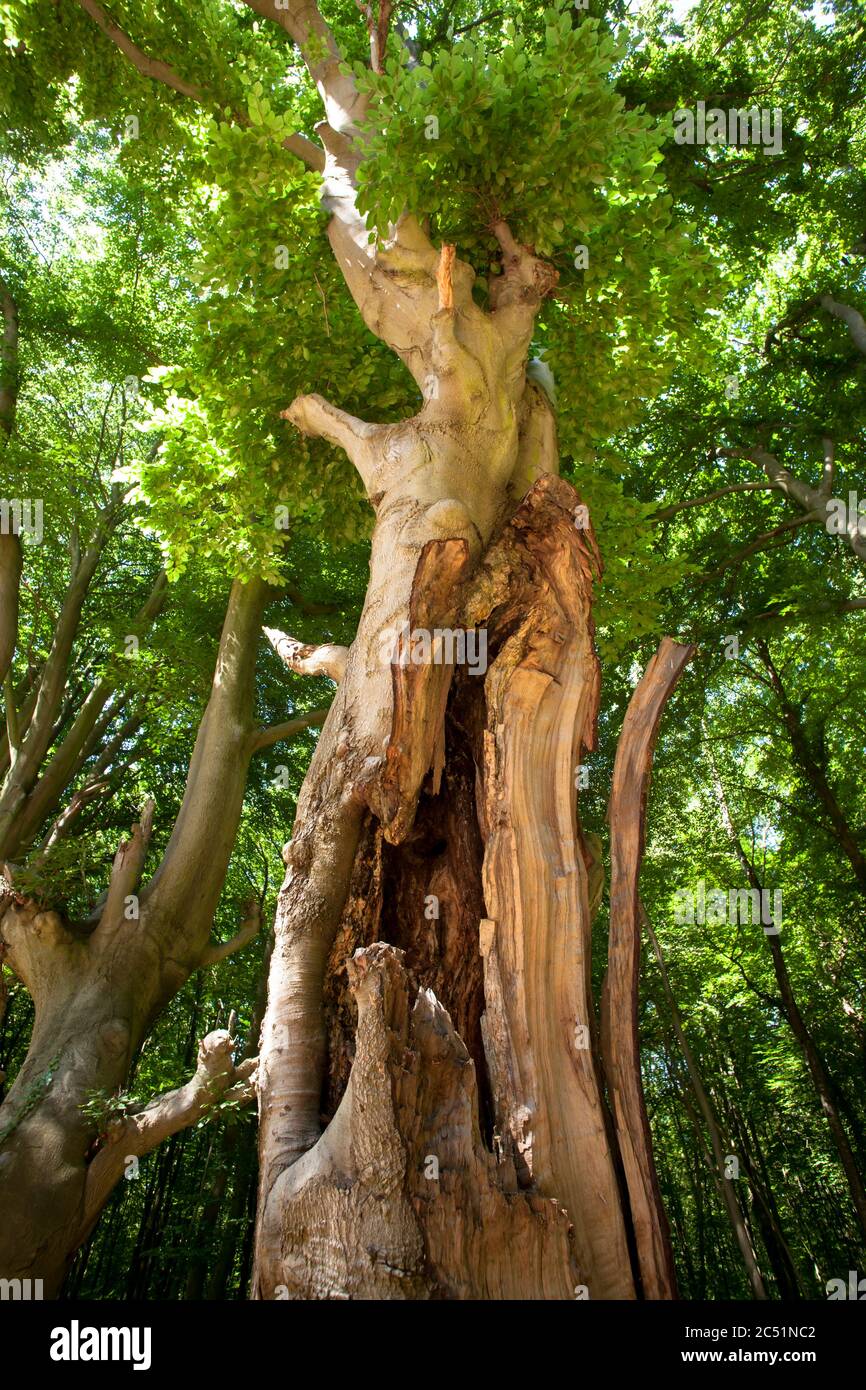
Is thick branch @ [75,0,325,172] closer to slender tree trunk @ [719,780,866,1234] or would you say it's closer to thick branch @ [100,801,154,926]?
thick branch @ [100,801,154,926]

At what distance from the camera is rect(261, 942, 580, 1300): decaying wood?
2314mm

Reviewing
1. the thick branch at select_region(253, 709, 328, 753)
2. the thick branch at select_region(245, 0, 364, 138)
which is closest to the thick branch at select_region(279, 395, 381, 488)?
the thick branch at select_region(245, 0, 364, 138)

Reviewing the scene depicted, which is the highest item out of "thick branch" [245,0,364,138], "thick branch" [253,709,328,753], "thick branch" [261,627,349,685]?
"thick branch" [245,0,364,138]

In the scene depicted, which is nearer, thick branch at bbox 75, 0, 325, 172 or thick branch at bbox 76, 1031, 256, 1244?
thick branch at bbox 76, 1031, 256, 1244

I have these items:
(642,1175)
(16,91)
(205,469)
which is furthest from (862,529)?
(16,91)

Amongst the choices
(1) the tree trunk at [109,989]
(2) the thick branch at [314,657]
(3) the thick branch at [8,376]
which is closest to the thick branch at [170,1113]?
(1) the tree trunk at [109,989]

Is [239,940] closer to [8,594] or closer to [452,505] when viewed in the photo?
[8,594]

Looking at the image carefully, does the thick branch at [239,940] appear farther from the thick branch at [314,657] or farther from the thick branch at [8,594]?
the thick branch at [314,657]

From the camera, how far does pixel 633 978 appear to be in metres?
3.16

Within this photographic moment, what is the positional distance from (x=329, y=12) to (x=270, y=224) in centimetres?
520

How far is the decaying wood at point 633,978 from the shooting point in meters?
2.79

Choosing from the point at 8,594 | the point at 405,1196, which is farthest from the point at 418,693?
the point at 8,594

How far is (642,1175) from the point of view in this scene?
288 centimetres
